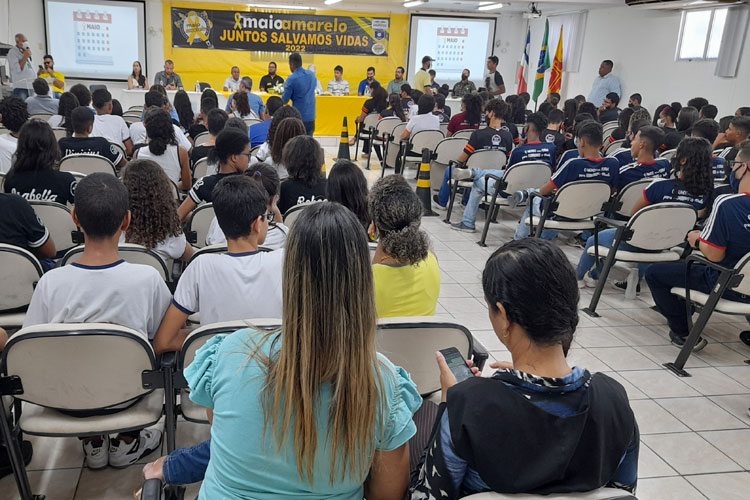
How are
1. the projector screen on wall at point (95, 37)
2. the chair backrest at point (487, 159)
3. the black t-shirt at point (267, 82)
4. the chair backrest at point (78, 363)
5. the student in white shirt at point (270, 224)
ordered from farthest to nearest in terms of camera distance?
the projector screen on wall at point (95, 37) → the black t-shirt at point (267, 82) → the chair backrest at point (487, 159) → the student in white shirt at point (270, 224) → the chair backrest at point (78, 363)

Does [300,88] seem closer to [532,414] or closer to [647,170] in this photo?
[647,170]

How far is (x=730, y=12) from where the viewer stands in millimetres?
9492

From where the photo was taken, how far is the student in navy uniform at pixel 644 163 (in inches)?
195

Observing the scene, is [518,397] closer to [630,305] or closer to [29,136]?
[29,136]

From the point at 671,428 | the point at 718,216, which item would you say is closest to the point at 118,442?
the point at 671,428

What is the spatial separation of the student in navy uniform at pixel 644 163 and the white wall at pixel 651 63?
5573 millimetres

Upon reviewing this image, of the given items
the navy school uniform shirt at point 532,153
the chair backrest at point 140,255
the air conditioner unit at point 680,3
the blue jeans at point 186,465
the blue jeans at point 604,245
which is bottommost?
the blue jeans at point 604,245

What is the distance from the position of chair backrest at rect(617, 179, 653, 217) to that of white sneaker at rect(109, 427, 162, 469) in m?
3.96

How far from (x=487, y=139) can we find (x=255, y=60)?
32.8 ft

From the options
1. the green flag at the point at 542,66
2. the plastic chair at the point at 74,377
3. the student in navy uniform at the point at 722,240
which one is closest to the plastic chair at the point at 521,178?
the student in navy uniform at the point at 722,240

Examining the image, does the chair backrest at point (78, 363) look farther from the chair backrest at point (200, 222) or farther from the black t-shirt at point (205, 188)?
the black t-shirt at point (205, 188)

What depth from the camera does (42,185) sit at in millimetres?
3645

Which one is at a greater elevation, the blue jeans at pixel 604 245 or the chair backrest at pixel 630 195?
the chair backrest at pixel 630 195

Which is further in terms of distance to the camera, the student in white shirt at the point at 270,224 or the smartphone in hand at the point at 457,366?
the student in white shirt at the point at 270,224
